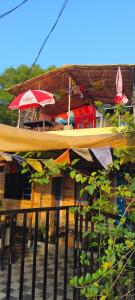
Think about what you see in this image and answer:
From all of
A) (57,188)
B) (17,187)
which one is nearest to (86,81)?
(57,188)

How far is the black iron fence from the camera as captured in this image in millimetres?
2451

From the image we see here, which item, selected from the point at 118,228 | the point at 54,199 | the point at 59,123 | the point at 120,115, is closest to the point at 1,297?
the point at 118,228

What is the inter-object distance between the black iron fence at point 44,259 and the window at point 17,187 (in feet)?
2.93

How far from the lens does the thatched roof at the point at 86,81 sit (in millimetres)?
9609

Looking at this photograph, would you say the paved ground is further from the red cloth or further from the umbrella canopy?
the red cloth

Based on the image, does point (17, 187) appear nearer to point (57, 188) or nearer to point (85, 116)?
point (57, 188)

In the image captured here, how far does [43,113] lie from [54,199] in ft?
20.0

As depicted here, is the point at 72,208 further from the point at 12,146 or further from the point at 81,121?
the point at 81,121

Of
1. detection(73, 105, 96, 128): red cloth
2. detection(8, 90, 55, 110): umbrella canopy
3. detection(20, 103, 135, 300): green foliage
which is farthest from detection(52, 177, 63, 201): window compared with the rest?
detection(20, 103, 135, 300): green foliage

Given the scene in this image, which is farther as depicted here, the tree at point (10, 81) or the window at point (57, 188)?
the tree at point (10, 81)

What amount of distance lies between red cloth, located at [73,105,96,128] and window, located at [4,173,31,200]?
4670 mm

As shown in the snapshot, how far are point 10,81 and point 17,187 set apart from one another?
68.7ft

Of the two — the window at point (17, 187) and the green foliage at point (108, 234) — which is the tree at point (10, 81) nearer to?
the window at point (17, 187)

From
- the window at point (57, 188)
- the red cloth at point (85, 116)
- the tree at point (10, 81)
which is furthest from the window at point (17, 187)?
the tree at point (10, 81)
